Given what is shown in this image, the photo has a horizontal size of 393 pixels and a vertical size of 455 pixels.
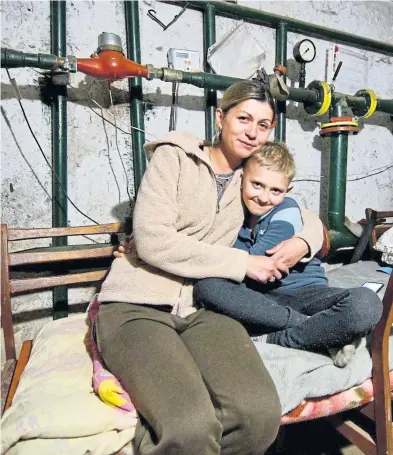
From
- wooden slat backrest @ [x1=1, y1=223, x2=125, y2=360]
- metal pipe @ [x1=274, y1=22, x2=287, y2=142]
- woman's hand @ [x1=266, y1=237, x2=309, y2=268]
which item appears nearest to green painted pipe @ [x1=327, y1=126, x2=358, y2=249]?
metal pipe @ [x1=274, y1=22, x2=287, y2=142]

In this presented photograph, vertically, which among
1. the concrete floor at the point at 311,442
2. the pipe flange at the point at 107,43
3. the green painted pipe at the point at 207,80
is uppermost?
the pipe flange at the point at 107,43

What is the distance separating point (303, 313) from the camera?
1.29 metres

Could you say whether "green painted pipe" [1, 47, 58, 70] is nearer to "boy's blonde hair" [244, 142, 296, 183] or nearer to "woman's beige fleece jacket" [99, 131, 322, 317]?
"woman's beige fleece jacket" [99, 131, 322, 317]

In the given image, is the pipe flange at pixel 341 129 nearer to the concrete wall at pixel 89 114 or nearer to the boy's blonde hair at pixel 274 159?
the concrete wall at pixel 89 114

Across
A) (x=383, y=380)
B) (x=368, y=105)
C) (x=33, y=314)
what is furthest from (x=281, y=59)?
(x=33, y=314)

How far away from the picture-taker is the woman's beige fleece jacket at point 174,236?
1.18 meters

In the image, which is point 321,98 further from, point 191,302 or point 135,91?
point 191,302

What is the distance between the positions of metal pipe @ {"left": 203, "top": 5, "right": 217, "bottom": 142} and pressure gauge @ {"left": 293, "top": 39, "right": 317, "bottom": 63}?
1.68 feet

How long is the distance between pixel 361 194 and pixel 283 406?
193cm

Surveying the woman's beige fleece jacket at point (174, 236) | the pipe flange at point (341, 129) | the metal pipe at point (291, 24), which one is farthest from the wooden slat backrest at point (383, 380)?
the metal pipe at point (291, 24)

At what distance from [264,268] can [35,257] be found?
892 mm

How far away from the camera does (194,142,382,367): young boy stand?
1.12 meters

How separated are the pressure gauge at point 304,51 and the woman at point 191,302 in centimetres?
93

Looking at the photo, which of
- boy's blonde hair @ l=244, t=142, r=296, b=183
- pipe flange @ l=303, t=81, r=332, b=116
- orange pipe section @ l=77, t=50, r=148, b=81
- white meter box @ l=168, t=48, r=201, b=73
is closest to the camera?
boy's blonde hair @ l=244, t=142, r=296, b=183
